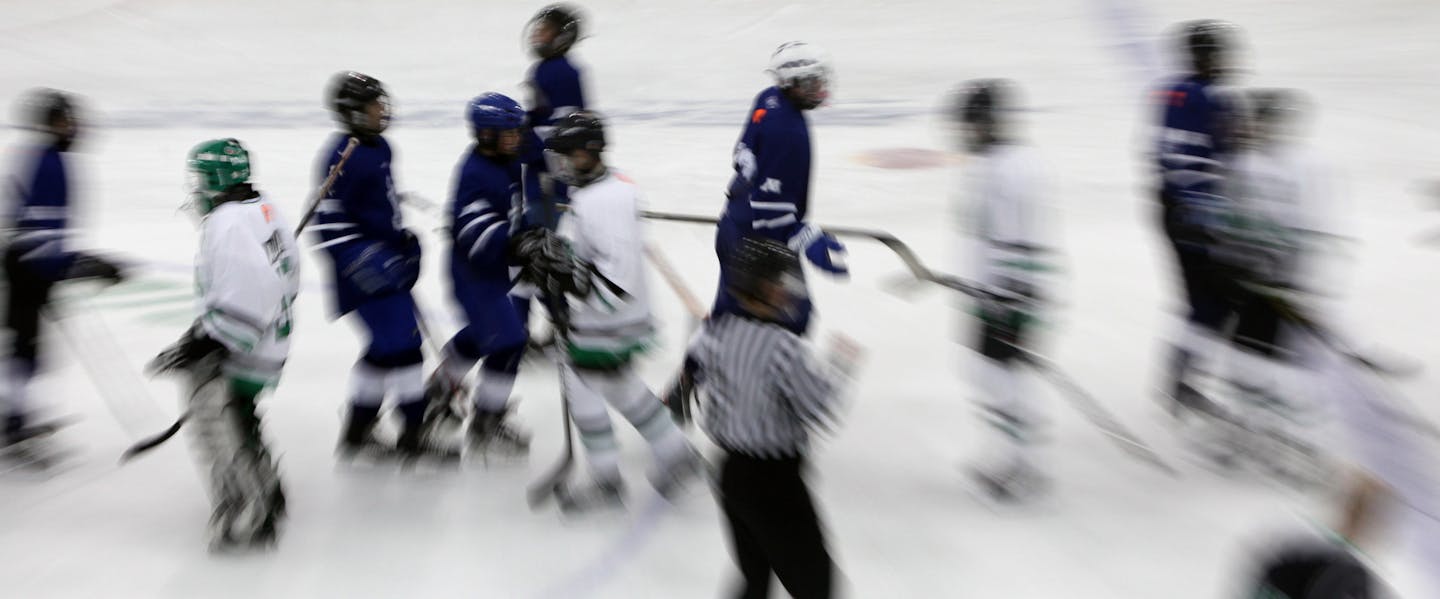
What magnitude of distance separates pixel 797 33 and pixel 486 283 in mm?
9885

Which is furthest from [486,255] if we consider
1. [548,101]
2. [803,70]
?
[548,101]

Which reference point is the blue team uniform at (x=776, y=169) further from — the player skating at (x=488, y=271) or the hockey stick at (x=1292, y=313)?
the hockey stick at (x=1292, y=313)

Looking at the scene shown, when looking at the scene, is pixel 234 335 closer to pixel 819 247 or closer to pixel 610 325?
pixel 610 325

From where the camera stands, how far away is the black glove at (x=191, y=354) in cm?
304

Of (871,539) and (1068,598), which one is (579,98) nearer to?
(871,539)

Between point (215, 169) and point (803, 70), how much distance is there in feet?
5.75

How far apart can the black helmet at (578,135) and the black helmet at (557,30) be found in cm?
161

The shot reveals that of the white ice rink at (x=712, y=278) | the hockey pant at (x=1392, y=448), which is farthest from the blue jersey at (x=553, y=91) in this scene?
the hockey pant at (x=1392, y=448)

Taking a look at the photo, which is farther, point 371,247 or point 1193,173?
point 1193,173

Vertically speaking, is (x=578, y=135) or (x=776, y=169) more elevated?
(x=578, y=135)

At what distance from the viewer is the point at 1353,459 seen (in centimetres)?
331

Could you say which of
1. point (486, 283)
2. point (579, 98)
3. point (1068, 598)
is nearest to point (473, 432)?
point (486, 283)

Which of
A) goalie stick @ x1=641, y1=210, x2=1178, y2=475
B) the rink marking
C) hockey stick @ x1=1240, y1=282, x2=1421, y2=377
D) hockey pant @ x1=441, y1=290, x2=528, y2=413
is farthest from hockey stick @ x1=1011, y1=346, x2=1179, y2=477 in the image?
hockey pant @ x1=441, y1=290, x2=528, y2=413

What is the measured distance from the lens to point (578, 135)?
316 cm
